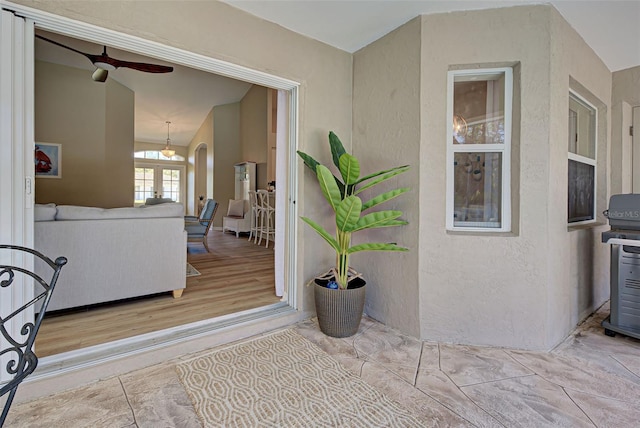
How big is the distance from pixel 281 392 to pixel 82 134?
6374mm

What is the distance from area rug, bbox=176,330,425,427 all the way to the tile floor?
88 mm

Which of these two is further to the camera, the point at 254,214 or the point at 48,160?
the point at 254,214

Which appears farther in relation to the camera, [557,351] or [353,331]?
[353,331]

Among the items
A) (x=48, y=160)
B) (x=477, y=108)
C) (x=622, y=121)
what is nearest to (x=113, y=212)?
(x=477, y=108)

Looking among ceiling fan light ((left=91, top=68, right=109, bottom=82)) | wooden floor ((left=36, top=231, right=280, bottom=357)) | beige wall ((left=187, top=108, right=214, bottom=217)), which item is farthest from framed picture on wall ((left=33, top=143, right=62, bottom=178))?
beige wall ((left=187, top=108, right=214, bottom=217))

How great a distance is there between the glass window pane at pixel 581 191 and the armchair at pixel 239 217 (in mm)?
6082

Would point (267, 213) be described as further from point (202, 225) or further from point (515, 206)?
point (515, 206)

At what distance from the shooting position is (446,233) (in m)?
2.28

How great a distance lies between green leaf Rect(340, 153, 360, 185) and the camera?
2.21 m

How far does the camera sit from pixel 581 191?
2.79m

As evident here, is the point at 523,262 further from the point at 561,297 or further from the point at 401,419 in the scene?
the point at 401,419

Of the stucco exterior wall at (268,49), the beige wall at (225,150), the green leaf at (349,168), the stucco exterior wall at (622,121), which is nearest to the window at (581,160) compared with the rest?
the stucco exterior wall at (622,121)

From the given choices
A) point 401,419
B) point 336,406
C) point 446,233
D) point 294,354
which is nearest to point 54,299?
point 294,354

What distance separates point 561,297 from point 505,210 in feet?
2.75
